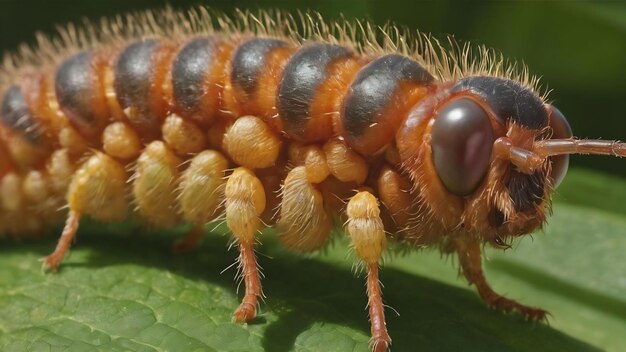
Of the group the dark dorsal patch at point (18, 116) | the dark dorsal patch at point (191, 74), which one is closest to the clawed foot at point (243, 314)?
the dark dorsal patch at point (191, 74)

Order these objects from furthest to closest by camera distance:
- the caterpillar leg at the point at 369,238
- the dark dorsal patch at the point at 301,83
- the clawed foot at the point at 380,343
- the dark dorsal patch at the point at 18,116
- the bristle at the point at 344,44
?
the dark dorsal patch at the point at 18,116
the bristle at the point at 344,44
the dark dorsal patch at the point at 301,83
the caterpillar leg at the point at 369,238
the clawed foot at the point at 380,343

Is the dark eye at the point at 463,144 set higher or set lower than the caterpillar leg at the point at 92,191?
higher

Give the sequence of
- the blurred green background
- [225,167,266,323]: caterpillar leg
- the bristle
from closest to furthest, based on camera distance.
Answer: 1. [225,167,266,323]: caterpillar leg
2. the bristle
3. the blurred green background

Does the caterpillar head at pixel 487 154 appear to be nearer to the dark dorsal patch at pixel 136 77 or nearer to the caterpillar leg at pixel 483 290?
the caterpillar leg at pixel 483 290

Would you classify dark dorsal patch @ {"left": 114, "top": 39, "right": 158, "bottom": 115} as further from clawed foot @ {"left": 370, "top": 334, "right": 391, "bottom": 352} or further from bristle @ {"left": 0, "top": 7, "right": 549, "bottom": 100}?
clawed foot @ {"left": 370, "top": 334, "right": 391, "bottom": 352}

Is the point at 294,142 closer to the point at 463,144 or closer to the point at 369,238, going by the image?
the point at 369,238

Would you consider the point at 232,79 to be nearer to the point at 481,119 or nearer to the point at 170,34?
the point at 170,34

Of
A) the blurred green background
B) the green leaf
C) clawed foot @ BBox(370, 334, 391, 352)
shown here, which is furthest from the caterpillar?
the blurred green background
